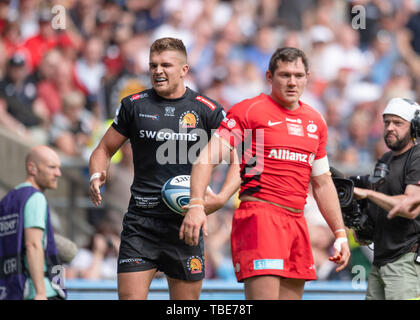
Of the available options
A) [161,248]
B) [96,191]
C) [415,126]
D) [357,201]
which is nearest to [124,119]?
[96,191]

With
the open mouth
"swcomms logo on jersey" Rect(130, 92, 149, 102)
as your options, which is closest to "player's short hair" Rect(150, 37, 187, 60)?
the open mouth

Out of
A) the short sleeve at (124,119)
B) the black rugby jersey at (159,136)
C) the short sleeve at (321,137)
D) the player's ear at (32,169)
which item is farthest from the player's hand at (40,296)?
the short sleeve at (321,137)

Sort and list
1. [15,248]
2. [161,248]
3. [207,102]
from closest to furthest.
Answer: [161,248] → [207,102] → [15,248]

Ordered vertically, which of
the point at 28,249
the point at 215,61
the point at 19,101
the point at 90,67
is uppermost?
the point at 215,61

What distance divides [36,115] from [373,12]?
22.7 feet

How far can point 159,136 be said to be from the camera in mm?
5641

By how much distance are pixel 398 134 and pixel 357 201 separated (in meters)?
0.65

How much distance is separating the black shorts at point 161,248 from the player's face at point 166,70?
39.5 inches

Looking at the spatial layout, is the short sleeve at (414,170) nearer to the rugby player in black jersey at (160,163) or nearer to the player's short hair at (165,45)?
the rugby player in black jersey at (160,163)

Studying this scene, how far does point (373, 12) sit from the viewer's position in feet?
46.5

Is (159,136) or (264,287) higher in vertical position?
(159,136)

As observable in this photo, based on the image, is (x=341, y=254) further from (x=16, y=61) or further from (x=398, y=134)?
(x=16, y=61)

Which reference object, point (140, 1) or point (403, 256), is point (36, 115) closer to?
point (140, 1)

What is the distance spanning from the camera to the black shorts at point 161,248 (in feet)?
18.3
